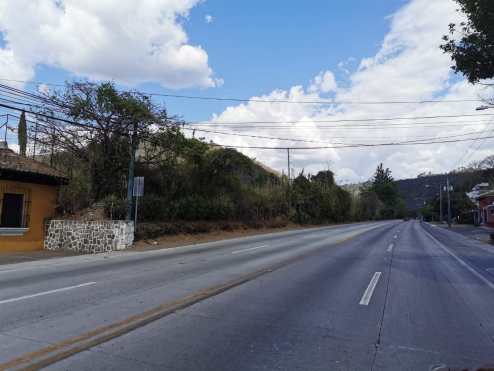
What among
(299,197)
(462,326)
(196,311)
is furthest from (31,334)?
(299,197)

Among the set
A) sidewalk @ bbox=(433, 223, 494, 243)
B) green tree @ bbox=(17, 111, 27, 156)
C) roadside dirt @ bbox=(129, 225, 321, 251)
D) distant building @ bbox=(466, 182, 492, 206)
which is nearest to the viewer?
roadside dirt @ bbox=(129, 225, 321, 251)

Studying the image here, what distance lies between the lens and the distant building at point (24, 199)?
58.7 feet

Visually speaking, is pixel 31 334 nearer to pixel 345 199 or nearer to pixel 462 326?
pixel 462 326

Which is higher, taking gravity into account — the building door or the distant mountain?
the distant mountain

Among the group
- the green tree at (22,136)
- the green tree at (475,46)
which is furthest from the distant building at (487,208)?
the green tree at (22,136)

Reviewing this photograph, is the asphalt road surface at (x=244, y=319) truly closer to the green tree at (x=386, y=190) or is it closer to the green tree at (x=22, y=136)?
the green tree at (x=22, y=136)

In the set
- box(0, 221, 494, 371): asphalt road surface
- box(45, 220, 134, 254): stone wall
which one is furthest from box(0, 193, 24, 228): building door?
box(0, 221, 494, 371): asphalt road surface

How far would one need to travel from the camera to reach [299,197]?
46438mm

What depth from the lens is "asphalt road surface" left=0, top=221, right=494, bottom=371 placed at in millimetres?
4766

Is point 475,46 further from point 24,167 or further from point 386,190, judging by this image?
point 386,190

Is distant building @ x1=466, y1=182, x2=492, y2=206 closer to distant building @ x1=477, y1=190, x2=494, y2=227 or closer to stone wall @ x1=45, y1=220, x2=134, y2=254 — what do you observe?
distant building @ x1=477, y1=190, x2=494, y2=227

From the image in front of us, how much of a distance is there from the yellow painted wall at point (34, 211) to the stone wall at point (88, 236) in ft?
1.74

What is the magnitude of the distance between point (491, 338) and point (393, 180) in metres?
137

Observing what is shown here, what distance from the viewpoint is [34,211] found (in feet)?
63.8
